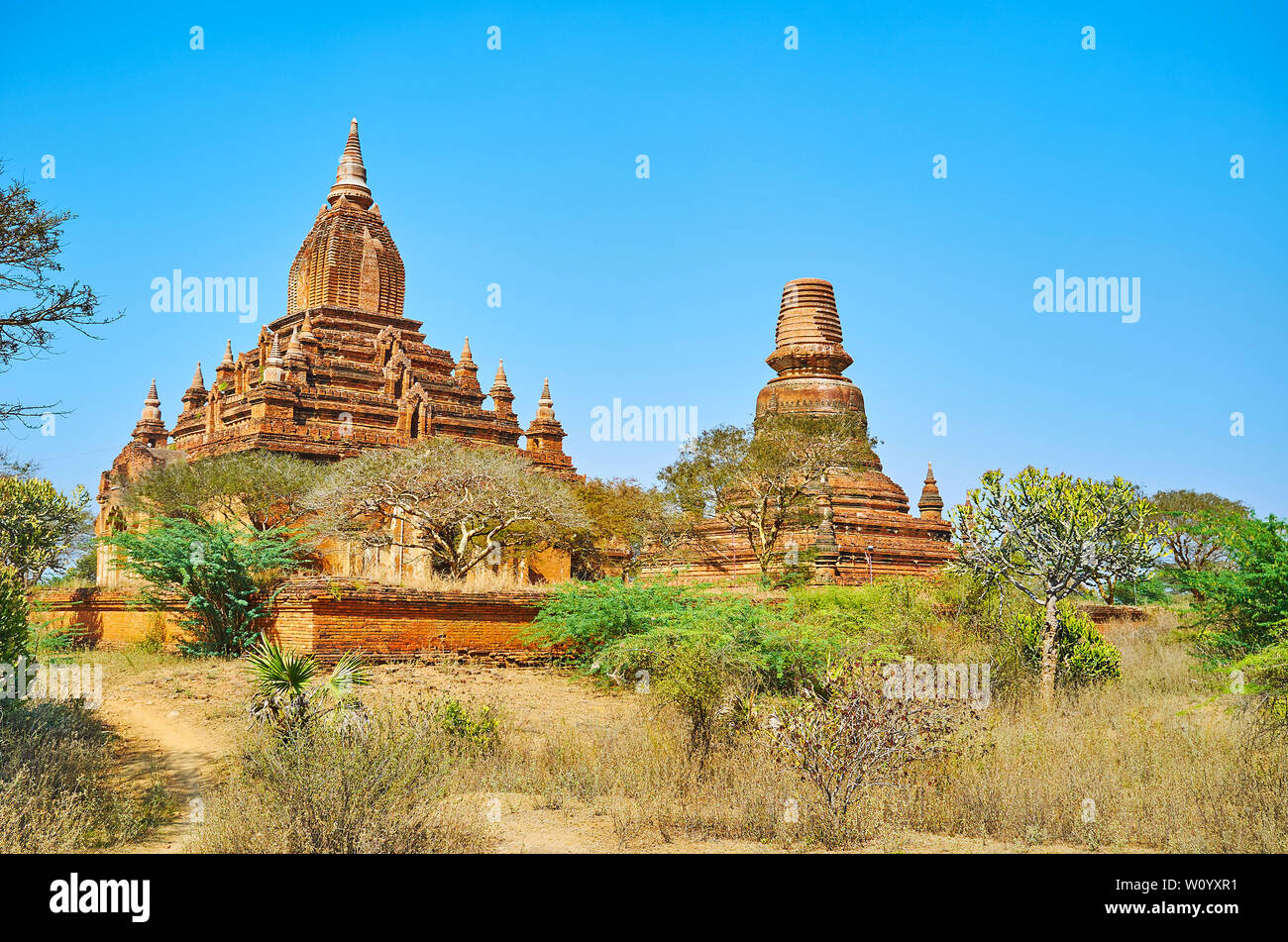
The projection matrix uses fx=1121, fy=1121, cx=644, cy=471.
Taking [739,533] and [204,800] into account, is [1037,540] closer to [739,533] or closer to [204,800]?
[204,800]

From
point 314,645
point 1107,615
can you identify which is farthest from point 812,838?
point 1107,615

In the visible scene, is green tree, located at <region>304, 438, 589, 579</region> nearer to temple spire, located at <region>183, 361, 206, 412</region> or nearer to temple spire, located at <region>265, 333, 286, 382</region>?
temple spire, located at <region>265, 333, 286, 382</region>

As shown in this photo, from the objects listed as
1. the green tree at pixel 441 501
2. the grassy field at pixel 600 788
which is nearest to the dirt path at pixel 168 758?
the grassy field at pixel 600 788

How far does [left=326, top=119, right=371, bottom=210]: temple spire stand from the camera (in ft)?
112

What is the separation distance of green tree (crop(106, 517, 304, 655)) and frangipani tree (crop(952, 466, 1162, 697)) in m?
9.95

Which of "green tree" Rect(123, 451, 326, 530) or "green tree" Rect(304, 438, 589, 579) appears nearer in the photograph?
"green tree" Rect(304, 438, 589, 579)

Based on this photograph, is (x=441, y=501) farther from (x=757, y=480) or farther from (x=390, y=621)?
(x=757, y=480)

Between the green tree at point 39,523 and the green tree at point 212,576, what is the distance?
11564 millimetres

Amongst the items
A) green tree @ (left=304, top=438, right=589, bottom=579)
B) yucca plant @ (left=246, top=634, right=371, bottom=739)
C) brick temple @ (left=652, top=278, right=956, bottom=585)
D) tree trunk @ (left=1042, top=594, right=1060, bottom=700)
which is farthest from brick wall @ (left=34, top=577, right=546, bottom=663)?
brick temple @ (left=652, top=278, right=956, bottom=585)

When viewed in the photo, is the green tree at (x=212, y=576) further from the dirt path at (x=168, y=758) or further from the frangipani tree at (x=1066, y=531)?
the frangipani tree at (x=1066, y=531)

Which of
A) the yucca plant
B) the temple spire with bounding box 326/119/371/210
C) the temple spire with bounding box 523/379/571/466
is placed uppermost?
the temple spire with bounding box 326/119/371/210

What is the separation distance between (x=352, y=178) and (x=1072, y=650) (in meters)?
26.7

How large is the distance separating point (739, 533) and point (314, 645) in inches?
529

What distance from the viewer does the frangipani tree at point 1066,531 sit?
13.7 meters
